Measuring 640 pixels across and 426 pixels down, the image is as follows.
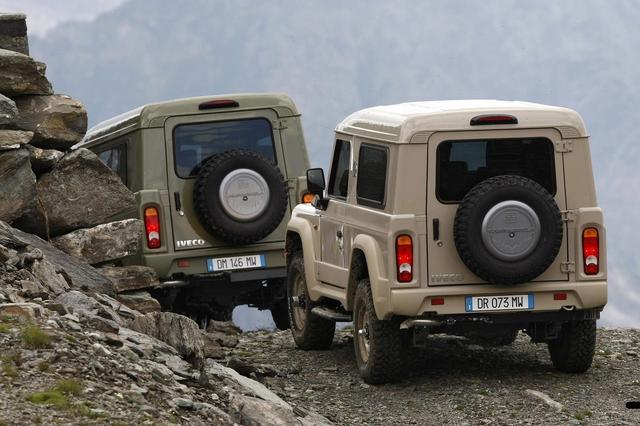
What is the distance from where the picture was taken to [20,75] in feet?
48.0

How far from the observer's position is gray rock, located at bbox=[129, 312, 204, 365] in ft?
37.8

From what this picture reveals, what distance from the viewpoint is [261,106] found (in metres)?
16.9

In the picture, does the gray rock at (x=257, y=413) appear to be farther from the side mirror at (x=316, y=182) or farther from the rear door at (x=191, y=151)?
the rear door at (x=191, y=151)

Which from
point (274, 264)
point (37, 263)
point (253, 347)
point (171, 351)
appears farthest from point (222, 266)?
point (171, 351)

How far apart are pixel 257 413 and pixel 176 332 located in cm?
195

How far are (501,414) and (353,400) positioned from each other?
1307mm

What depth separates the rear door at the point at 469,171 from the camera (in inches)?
479

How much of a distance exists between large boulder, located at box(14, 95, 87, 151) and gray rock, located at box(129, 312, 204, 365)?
3.19 metres

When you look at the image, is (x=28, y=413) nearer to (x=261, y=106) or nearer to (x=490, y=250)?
(x=490, y=250)

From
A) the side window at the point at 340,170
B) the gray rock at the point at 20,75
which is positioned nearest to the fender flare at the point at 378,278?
the side window at the point at 340,170

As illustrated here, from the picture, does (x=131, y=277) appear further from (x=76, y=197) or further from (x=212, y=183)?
(x=212, y=183)

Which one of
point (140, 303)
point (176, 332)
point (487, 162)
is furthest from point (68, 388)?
point (140, 303)

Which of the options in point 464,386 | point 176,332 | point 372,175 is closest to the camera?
point 176,332

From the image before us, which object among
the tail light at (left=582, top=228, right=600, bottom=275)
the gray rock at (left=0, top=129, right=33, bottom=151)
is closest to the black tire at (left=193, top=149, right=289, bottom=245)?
the gray rock at (left=0, top=129, right=33, bottom=151)
